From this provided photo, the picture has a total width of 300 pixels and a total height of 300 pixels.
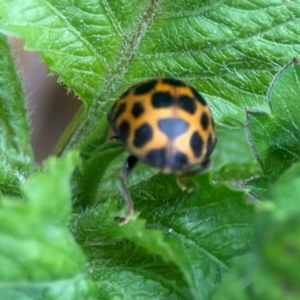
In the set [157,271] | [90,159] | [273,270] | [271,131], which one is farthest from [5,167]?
[273,270]

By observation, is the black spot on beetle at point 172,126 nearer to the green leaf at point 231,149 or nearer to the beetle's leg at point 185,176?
the beetle's leg at point 185,176

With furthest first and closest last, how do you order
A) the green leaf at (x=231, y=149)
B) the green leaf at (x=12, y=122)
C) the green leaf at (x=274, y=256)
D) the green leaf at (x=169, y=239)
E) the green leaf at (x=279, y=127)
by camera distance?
1. the green leaf at (x=231, y=149)
2. the green leaf at (x=12, y=122)
3. the green leaf at (x=279, y=127)
4. the green leaf at (x=169, y=239)
5. the green leaf at (x=274, y=256)

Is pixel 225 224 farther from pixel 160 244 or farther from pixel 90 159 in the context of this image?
pixel 90 159

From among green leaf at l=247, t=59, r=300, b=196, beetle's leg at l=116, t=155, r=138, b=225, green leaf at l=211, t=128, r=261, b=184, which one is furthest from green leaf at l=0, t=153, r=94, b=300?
green leaf at l=211, t=128, r=261, b=184

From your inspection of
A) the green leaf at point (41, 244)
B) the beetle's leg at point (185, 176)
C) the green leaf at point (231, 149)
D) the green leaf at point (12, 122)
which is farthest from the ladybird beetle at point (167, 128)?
the green leaf at point (231, 149)

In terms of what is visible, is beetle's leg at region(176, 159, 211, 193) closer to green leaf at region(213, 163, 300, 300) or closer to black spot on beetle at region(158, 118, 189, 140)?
black spot on beetle at region(158, 118, 189, 140)

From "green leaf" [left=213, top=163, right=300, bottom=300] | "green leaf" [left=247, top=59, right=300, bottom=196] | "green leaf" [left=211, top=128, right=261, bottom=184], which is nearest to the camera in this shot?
"green leaf" [left=213, top=163, right=300, bottom=300]
